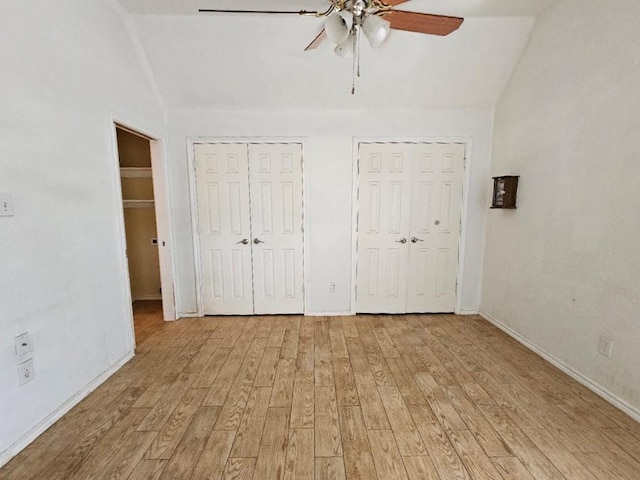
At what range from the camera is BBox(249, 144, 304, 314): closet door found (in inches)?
132

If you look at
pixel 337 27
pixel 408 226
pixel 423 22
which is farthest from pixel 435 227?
pixel 337 27

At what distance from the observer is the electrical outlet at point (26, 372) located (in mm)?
1632

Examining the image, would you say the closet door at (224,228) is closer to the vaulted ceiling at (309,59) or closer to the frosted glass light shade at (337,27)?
the vaulted ceiling at (309,59)

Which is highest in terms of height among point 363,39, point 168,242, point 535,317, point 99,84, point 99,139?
point 363,39

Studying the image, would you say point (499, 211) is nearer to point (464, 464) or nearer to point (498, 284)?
point (498, 284)

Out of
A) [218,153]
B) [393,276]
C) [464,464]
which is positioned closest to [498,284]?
[393,276]

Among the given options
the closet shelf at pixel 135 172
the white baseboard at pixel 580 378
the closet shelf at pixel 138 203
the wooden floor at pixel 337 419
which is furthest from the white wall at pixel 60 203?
the white baseboard at pixel 580 378

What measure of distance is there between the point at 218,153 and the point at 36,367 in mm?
2448

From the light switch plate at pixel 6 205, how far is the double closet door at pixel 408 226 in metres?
2.86

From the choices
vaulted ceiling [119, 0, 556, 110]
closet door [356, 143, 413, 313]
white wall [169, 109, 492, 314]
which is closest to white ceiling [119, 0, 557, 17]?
vaulted ceiling [119, 0, 556, 110]

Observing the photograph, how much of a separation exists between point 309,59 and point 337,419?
3.08 metres

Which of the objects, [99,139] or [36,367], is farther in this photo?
[99,139]

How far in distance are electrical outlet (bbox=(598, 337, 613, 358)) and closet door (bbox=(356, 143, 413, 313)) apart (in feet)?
5.87

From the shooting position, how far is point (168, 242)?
132 inches
